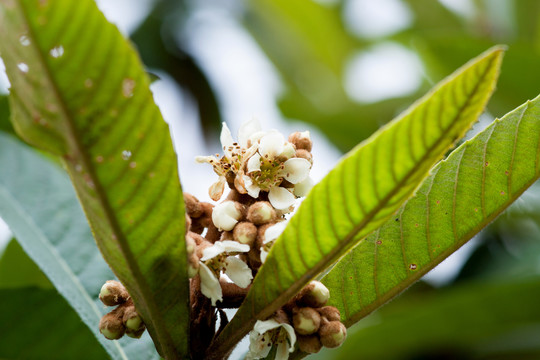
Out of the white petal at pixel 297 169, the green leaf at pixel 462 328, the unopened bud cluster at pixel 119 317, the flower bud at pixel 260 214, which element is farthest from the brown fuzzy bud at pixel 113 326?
the green leaf at pixel 462 328

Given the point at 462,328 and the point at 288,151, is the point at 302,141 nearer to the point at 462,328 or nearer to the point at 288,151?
the point at 288,151

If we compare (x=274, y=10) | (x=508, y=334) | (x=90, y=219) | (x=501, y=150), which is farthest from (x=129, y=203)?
(x=274, y=10)

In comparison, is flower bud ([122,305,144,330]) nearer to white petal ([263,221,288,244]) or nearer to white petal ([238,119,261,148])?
white petal ([263,221,288,244])

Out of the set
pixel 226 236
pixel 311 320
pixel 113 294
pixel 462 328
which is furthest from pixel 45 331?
pixel 462 328

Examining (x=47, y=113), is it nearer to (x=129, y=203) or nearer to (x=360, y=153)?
(x=129, y=203)

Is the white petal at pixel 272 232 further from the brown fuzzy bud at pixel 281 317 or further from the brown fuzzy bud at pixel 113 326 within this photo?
the brown fuzzy bud at pixel 113 326

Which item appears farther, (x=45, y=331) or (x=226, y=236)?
(x=45, y=331)

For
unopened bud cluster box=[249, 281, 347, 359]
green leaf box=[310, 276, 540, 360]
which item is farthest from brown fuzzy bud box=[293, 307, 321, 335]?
green leaf box=[310, 276, 540, 360]
